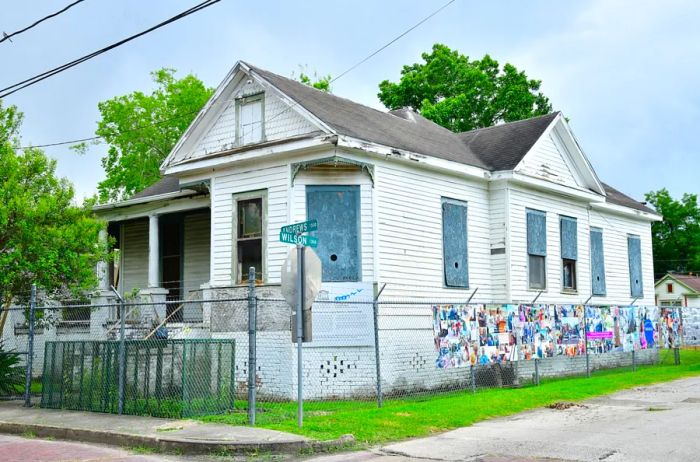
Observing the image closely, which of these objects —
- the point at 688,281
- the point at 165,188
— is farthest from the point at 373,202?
the point at 688,281

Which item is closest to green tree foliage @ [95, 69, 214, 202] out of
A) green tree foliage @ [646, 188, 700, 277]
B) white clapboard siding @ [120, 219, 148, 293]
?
white clapboard siding @ [120, 219, 148, 293]

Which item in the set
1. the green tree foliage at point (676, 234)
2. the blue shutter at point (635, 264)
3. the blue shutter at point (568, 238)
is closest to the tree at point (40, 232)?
the blue shutter at point (568, 238)

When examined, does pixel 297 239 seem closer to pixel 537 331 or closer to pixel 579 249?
pixel 537 331

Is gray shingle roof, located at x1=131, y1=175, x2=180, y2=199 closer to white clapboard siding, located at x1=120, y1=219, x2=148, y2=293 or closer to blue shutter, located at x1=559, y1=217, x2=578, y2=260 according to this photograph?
white clapboard siding, located at x1=120, y1=219, x2=148, y2=293

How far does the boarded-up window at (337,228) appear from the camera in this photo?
15.8 metres

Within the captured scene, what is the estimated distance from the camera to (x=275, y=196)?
16219 mm

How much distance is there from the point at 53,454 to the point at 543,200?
14122 millimetres

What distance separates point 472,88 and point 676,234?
4079 centimetres

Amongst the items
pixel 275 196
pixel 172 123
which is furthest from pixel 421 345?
pixel 172 123

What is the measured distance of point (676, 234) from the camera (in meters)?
73.9

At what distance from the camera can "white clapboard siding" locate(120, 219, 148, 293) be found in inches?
932

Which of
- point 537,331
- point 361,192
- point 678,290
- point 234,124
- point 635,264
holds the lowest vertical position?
point 537,331

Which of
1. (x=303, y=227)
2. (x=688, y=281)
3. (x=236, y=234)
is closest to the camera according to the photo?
(x=303, y=227)

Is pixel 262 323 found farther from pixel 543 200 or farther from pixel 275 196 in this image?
pixel 543 200
